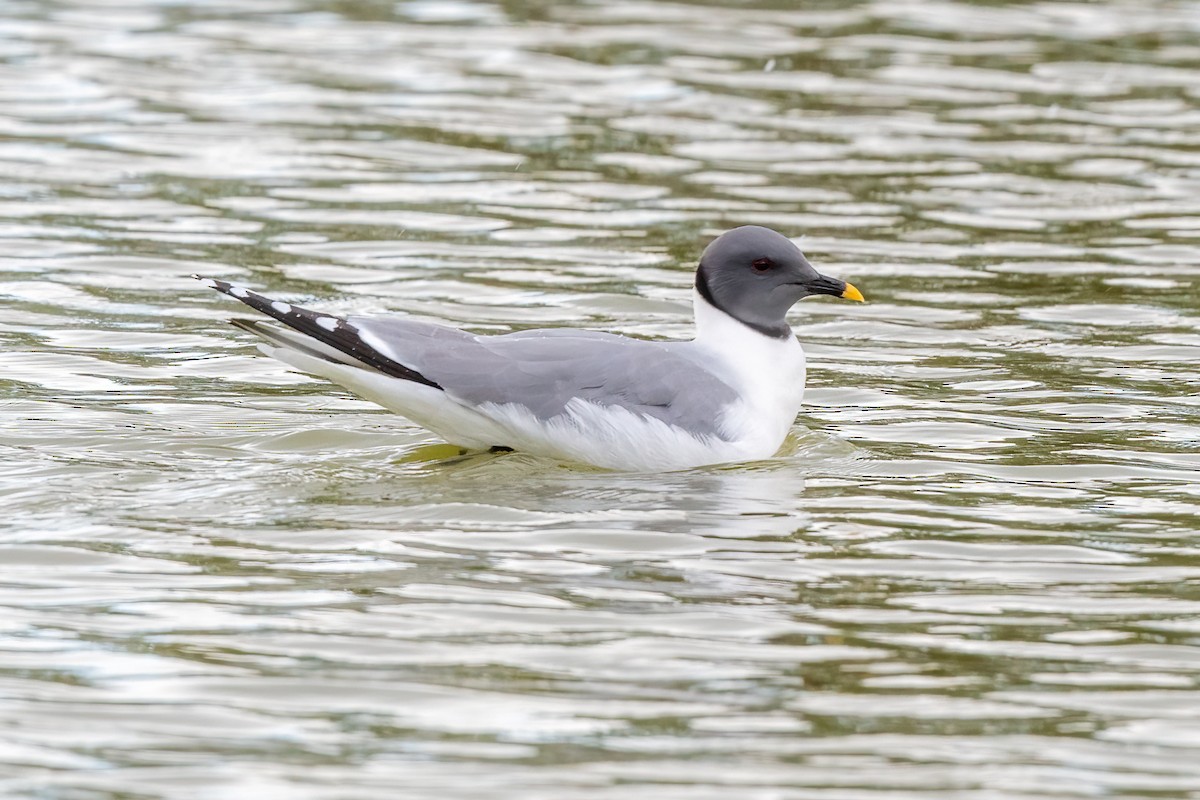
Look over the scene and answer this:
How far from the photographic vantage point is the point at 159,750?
16.9ft

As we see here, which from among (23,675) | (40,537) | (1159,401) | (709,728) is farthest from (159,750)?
(1159,401)

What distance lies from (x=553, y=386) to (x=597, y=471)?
395 mm

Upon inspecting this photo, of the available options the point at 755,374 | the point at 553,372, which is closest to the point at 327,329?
the point at 553,372

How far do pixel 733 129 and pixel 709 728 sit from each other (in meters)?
10.1

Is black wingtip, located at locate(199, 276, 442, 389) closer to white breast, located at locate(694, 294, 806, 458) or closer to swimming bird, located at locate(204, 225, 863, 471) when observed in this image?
swimming bird, located at locate(204, 225, 863, 471)

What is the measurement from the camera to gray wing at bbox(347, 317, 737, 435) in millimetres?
7988

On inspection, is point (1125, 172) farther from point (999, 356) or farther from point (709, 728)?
point (709, 728)

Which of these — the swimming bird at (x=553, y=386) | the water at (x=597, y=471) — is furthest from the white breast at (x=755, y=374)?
the water at (x=597, y=471)

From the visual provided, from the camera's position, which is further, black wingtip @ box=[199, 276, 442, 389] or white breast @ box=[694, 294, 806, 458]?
white breast @ box=[694, 294, 806, 458]

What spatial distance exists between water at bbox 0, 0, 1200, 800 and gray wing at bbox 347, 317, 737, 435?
12.1 inches

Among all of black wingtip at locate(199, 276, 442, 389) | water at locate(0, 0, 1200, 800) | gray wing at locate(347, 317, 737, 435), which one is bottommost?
water at locate(0, 0, 1200, 800)

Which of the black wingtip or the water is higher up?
the black wingtip

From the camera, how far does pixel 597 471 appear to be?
814cm

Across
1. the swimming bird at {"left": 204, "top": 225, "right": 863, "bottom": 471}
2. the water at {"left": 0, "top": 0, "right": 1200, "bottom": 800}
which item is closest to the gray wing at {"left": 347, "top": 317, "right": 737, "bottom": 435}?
the swimming bird at {"left": 204, "top": 225, "right": 863, "bottom": 471}
